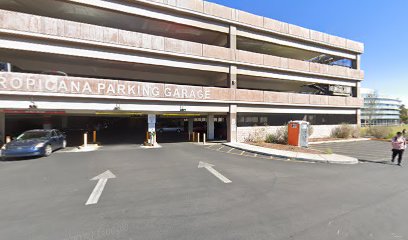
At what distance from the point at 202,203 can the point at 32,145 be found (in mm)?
10348

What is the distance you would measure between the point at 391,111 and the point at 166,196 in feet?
429

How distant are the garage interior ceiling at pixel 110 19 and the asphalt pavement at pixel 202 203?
39.3 feet

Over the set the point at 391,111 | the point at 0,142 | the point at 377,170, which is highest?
the point at 391,111

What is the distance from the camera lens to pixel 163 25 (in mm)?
15688

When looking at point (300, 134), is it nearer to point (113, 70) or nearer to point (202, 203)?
point (202, 203)

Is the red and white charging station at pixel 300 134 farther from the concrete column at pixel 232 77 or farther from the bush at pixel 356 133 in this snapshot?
the bush at pixel 356 133

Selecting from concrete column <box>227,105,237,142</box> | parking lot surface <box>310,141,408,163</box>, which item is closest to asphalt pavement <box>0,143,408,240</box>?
parking lot surface <box>310,141,408,163</box>

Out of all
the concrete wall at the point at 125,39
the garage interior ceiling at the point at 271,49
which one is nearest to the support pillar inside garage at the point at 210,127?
the concrete wall at the point at 125,39

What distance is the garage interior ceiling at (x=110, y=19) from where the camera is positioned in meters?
12.8

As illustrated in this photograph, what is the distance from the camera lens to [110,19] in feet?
48.3

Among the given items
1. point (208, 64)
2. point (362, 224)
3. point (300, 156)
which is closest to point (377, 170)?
point (300, 156)

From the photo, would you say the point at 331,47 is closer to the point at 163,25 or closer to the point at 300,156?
the point at 300,156

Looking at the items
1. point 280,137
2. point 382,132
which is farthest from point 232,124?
point 382,132

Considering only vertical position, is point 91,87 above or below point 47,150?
above
